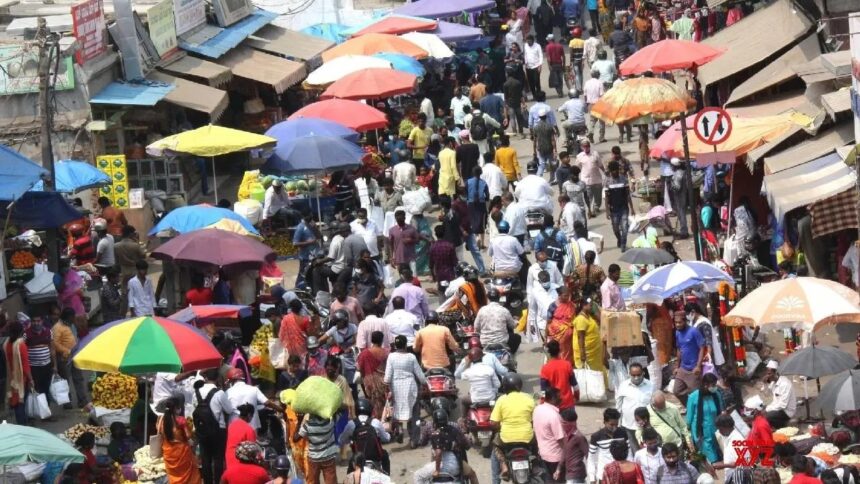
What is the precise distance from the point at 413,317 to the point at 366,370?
1.32 metres

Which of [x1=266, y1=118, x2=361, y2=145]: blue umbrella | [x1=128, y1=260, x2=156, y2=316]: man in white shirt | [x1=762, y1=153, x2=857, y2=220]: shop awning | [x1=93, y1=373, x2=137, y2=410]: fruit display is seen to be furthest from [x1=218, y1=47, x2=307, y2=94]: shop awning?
[x1=93, y1=373, x2=137, y2=410]: fruit display

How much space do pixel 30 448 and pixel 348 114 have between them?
1361 cm

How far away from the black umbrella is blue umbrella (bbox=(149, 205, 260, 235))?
4841 mm

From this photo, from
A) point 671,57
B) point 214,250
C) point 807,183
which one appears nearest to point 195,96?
point 671,57

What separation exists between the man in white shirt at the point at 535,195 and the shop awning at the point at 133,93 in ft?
22.8

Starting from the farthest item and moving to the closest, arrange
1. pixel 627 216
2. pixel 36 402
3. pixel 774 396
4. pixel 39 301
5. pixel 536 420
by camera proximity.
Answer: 1. pixel 627 216
2. pixel 39 301
3. pixel 36 402
4. pixel 774 396
5. pixel 536 420

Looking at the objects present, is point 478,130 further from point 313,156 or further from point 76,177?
point 76,177

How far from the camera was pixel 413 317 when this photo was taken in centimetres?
1964

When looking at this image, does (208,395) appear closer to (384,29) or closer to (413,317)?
(413,317)

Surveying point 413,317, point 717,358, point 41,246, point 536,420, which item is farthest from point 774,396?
point 41,246

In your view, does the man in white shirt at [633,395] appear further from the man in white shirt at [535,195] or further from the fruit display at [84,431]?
the man in white shirt at [535,195]

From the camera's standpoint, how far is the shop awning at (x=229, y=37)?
32250 millimetres

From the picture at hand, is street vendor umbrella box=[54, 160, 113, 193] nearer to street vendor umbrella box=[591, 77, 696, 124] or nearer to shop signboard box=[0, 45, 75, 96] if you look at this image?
shop signboard box=[0, 45, 75, 96]

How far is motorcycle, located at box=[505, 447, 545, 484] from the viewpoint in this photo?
1669 cm
